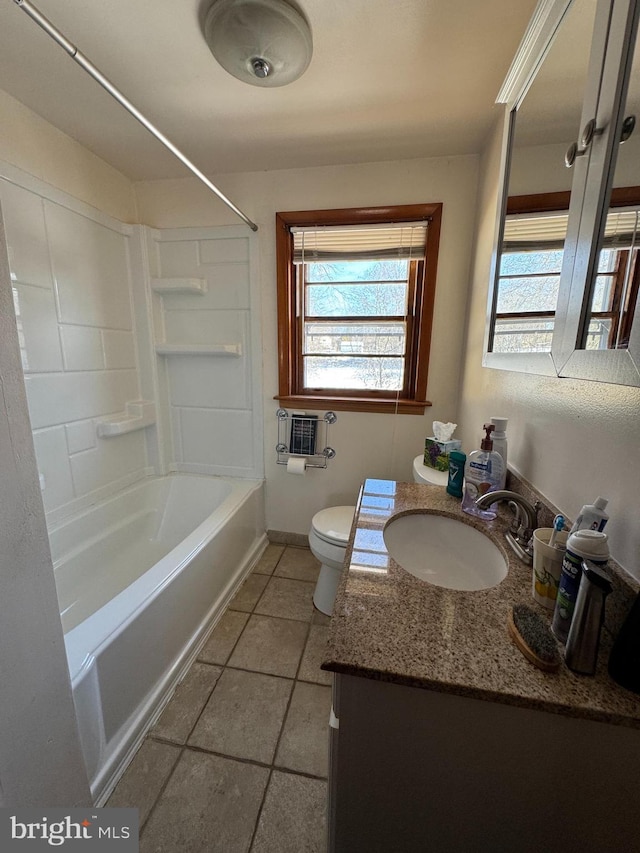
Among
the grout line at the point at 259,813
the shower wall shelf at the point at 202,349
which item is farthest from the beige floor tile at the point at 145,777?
the shower wall shelf at the point at 202,349

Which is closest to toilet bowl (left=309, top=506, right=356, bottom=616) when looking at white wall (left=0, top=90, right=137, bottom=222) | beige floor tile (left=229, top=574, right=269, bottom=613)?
beige floor tile (left=229, top=574, right=269, bottom=613)

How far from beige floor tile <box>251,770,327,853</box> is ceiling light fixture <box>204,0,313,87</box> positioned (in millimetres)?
2312

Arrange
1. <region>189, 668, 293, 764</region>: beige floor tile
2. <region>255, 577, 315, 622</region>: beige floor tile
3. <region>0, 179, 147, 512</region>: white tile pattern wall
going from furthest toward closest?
<region>255, 577, 315, 622</region>: beige floor tile → <region>0, 179, 147, 512</region>: white tile pattern wall → <region>189, 668, 293, 764</region>: beige floor tile

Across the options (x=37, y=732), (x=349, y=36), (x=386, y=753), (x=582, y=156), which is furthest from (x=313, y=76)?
(x=37, y=732)

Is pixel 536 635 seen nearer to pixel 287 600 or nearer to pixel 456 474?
pixel 456 474

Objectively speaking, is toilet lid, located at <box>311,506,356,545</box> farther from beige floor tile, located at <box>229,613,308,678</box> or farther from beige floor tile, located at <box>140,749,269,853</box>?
beige floor tile, located at <box>140,749,269,853</box>

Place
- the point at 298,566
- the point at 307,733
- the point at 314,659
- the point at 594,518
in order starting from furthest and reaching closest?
the point at 298,566, the point at 314,659, the point at 307,733, the point at 594,518

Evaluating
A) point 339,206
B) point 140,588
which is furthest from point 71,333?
point 339,206

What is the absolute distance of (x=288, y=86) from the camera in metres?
1.27

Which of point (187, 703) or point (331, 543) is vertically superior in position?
point (331, 543)

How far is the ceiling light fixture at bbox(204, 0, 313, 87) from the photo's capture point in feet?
3.18

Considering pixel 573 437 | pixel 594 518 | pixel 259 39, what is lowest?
pixel 594 518

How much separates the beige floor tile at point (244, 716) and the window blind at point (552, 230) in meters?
1.66

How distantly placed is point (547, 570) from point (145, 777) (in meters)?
1.33
